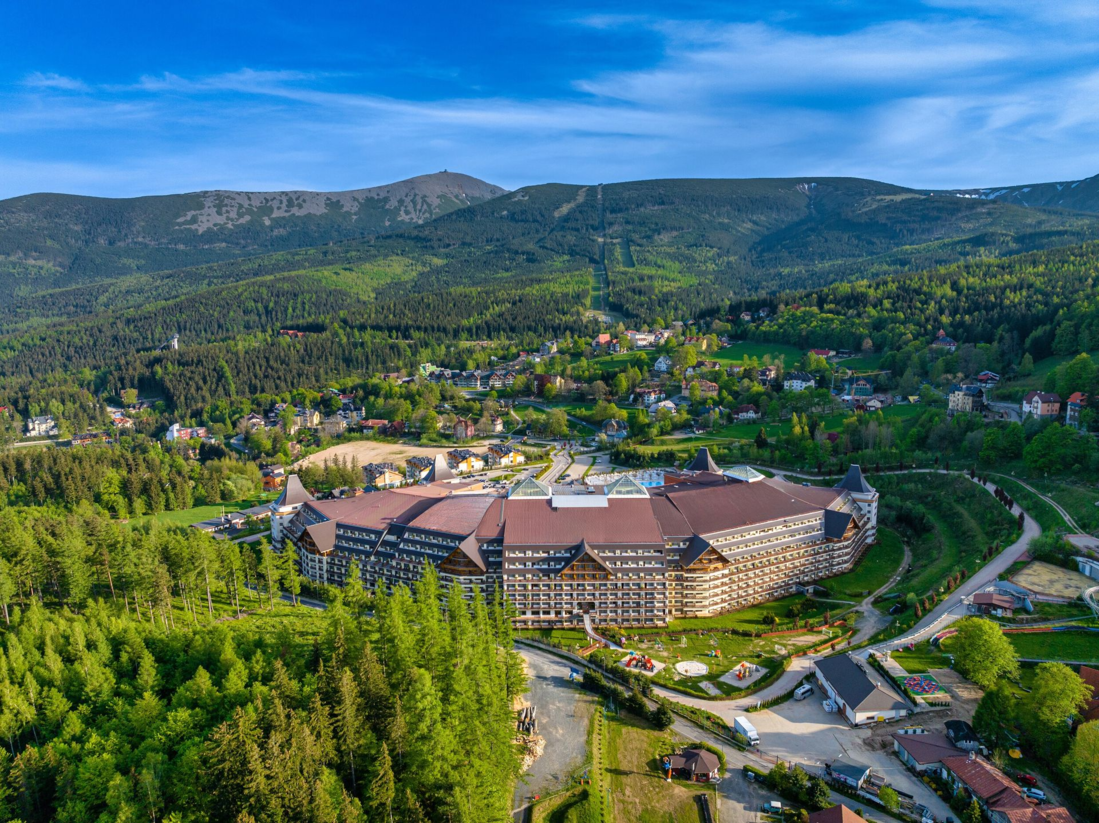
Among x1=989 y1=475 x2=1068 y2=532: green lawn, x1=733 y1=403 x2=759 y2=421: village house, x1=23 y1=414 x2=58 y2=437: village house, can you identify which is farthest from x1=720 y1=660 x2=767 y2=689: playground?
x1=23 y1=414 x2=58 y2=437: village house

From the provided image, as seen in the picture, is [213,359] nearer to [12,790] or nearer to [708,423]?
[708,423]

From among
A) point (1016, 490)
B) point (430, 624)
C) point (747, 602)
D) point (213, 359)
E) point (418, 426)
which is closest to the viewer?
point (430, 624)

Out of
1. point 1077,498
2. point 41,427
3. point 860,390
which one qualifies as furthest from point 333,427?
point 1077,498

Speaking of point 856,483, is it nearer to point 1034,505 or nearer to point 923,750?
point 1034,505

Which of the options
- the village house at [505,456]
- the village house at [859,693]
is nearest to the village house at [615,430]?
the village house at [505,456]

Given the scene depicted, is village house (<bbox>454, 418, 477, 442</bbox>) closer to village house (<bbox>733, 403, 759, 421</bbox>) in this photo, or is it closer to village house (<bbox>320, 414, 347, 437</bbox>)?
village house (<bbox>320, 414, 347, 437</bbox>)

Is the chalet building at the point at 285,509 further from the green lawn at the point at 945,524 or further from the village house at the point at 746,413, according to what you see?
the village house at the point at 746,413

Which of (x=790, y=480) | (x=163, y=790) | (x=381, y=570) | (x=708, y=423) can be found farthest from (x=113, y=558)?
(x=708, y=423)
